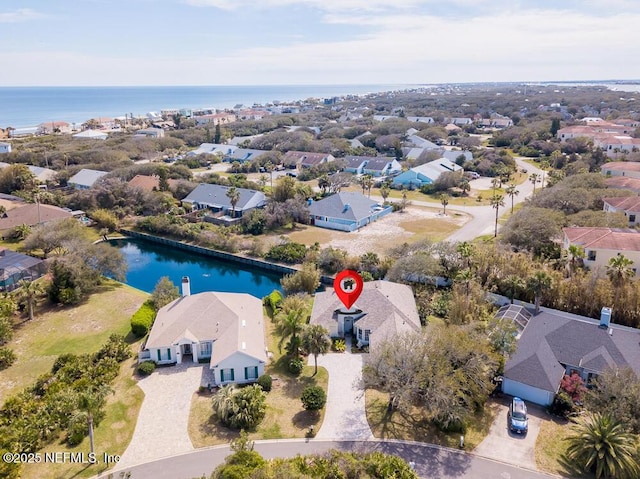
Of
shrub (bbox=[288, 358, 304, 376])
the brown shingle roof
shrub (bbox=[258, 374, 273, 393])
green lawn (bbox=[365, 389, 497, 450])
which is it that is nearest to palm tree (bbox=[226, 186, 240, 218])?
shrub (bbox=[288, 358, 304, 376])

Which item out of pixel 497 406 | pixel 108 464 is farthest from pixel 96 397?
pixel 497 406

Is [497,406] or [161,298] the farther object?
[161,298]

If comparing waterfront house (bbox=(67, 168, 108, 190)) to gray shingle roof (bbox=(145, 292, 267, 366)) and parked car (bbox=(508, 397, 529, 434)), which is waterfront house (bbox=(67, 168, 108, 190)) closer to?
gray shingle roof (bbox=(145, 292, 267, 366))

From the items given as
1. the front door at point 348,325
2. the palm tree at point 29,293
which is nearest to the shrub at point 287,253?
the front door at point 348,325

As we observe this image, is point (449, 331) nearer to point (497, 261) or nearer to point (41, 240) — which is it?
point (497, 261)

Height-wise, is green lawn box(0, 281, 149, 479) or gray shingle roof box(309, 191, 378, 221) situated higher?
gray shingle roof box(309, 191, 378, 221)

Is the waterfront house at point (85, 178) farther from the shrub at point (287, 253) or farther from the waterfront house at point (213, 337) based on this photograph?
the waterfront house at point (213, 337)

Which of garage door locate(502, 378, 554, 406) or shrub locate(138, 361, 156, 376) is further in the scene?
shrub locate(138, 361, 156, 376)
